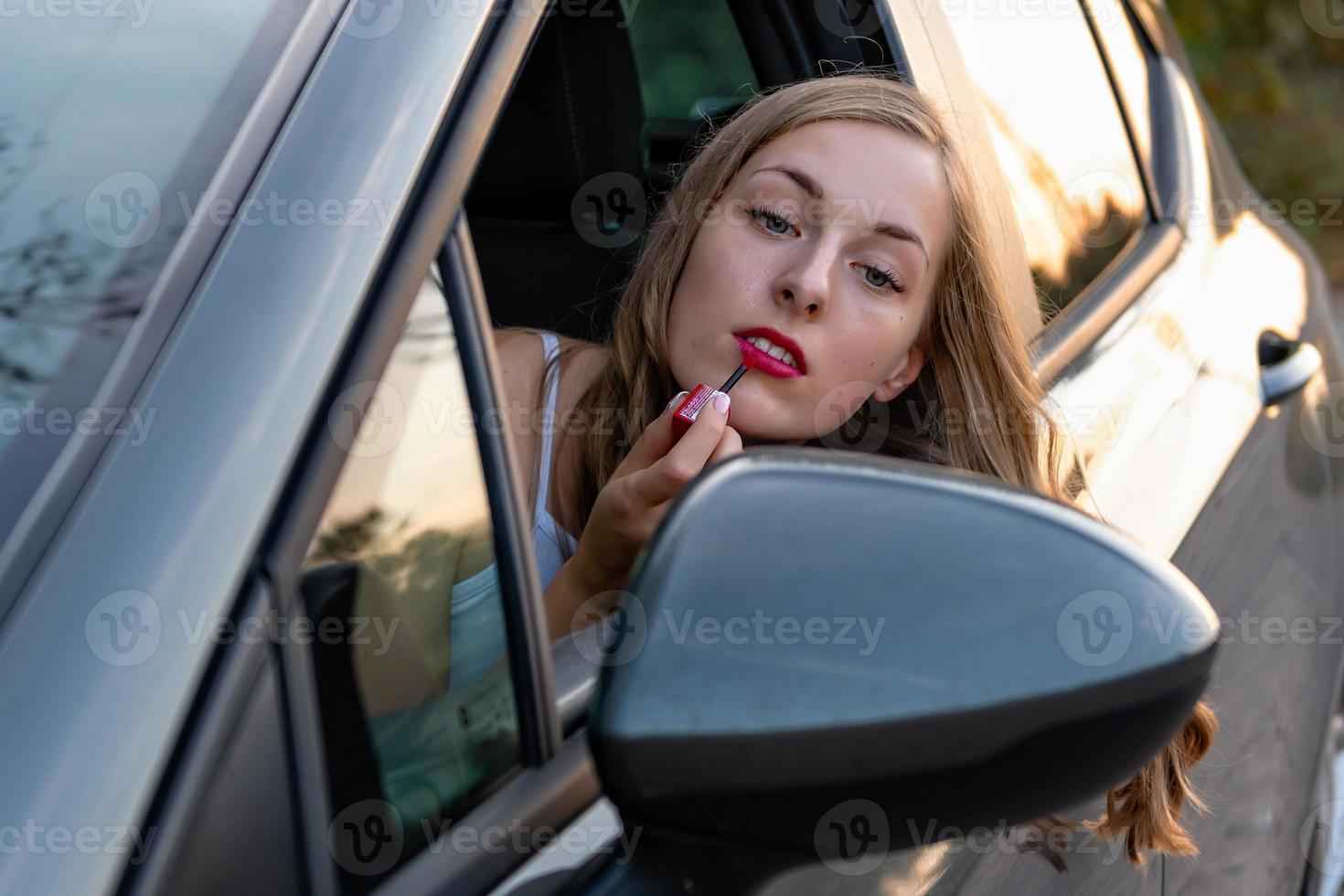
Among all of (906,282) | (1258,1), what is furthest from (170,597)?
(1258,1)

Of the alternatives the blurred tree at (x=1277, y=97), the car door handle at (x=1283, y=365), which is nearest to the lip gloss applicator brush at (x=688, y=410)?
the car door handle at (x=1283, y=365)

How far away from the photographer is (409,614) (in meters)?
0.97

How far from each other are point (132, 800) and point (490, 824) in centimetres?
26

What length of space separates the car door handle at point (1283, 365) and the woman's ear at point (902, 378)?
61 centimetres

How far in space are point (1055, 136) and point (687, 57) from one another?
75 centimetres

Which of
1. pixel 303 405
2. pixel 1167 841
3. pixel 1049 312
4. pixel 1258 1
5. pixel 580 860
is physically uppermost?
pixel 303 405

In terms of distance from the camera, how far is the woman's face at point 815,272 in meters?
1.59

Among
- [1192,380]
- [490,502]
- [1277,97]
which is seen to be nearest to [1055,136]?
[1192,380]

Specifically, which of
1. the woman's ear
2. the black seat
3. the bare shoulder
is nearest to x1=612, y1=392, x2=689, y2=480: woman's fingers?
the bare shoulder

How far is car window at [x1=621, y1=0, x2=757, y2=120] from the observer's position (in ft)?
7.47

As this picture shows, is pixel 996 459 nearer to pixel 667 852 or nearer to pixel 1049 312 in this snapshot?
pixel 1049 312

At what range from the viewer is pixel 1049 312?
205 centimetres

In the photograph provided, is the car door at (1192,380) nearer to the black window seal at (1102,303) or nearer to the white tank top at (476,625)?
the black window seal at (1102,303)

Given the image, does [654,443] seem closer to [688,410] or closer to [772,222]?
[688,410]
